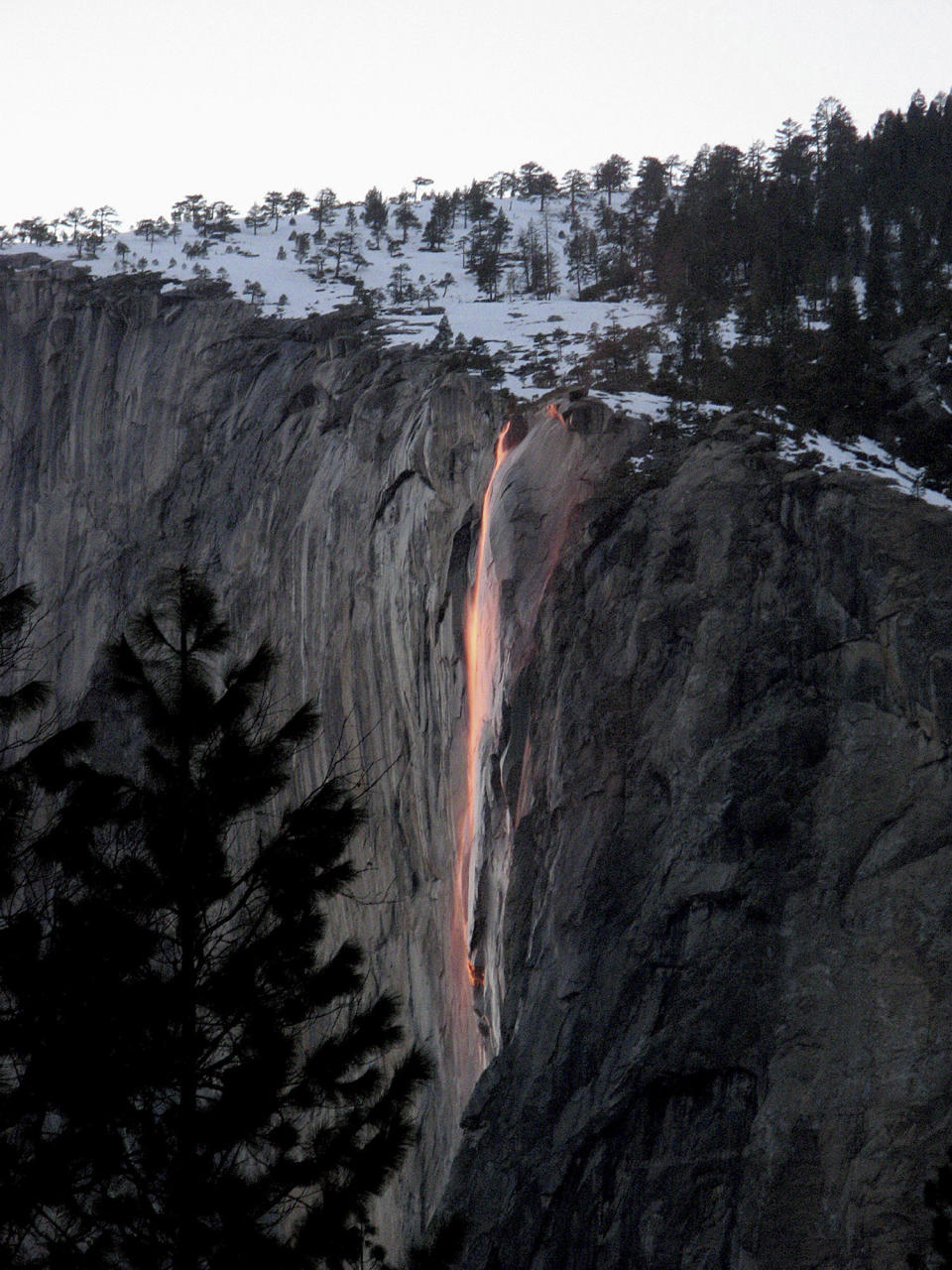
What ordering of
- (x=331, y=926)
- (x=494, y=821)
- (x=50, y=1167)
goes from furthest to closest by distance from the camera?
(x=331, y=926), (x=494, y=821), (x=50, y=1167)

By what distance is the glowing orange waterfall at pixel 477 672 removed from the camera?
2469 cm

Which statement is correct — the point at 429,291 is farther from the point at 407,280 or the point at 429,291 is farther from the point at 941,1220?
the point at 941,1220

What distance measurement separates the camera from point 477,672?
85.8 ft

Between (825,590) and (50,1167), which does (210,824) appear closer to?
(50,1167)

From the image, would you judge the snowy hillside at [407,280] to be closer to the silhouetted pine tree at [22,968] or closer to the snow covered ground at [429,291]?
the snow covered ground at [429,291]

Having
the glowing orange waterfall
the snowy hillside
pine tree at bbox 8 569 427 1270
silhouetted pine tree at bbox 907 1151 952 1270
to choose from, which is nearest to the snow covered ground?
the snowy hillside

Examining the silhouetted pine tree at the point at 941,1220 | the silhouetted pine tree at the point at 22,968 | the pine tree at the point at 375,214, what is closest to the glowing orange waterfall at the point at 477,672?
the silhouetted pine tree at the point at 941,1220

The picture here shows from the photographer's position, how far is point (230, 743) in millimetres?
10086

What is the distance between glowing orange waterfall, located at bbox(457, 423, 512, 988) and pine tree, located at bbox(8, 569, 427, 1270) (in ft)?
46.5

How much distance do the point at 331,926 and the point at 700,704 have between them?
1530cm

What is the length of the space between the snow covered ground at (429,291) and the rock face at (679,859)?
2232 millimetres

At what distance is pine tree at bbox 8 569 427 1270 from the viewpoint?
29.0 feet

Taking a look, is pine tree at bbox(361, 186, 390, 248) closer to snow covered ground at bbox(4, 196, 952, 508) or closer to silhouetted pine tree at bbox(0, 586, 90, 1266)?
snow covered ground at bbox(4, 196, 952, 508)

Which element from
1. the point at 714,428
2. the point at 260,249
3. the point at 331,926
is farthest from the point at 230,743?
the point at 260,249
